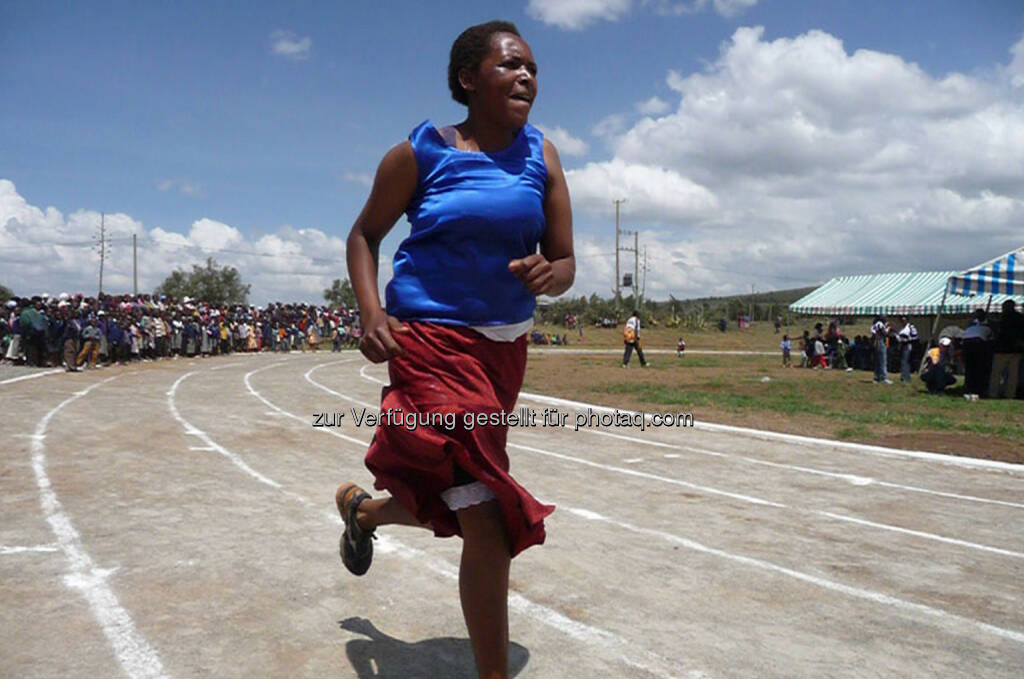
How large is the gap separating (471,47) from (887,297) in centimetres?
3500

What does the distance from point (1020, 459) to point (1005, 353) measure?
8.76m

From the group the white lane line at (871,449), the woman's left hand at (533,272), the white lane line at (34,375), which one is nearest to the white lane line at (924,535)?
the white lane line at (871,449)

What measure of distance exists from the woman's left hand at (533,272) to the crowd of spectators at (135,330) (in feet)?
37.5

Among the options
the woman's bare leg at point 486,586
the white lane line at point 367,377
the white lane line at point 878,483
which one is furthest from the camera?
the white lane line at point 367,377

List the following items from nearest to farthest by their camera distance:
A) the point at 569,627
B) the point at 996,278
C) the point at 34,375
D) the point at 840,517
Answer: the point at 569,627 → the point at 840,517 → the point at 996,278 → the point at 34,375

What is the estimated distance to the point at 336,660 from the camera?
2.89 meters

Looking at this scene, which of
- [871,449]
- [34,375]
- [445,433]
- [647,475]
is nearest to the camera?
[445,433]

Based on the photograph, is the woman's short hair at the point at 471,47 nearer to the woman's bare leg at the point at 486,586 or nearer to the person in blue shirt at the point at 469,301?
the person in blue shirt at the point at 469,301

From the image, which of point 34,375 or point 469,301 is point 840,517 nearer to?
point 469,301

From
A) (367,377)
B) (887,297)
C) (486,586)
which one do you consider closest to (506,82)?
(486,586)

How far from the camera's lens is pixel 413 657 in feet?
9.71

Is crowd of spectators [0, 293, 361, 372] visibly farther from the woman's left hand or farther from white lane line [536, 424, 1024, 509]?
the woman's left hand

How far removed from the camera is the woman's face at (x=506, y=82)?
103 inches

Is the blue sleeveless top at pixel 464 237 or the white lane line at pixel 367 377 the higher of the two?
the blue sleeveless top at pixel 464 237
